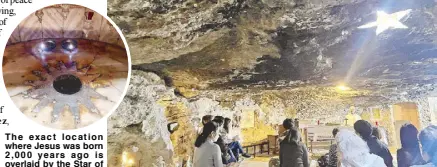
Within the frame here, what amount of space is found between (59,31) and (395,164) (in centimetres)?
133

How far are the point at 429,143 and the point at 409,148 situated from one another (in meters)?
0.08

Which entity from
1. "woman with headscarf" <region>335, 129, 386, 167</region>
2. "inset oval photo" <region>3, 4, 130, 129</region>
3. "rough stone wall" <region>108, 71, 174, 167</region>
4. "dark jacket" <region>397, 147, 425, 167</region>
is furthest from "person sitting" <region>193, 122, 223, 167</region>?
"dark jacket" <region>397, 147, 425, 167</region>

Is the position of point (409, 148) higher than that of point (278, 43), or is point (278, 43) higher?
point (278, 43)

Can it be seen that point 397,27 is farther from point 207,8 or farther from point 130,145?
point 130,145

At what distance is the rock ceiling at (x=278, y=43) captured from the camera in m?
1.53

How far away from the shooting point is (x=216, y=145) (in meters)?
1.57

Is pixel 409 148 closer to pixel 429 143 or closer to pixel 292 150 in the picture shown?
pixel 429 143

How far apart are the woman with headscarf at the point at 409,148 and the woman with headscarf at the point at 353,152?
78mm

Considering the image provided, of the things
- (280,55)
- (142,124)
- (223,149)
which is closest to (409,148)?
(280,55)

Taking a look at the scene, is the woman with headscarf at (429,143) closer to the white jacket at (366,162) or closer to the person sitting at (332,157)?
the white jacket at (366,162)

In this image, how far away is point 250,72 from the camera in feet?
5.20

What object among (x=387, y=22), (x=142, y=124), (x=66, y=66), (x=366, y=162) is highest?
(x=387, y=22)

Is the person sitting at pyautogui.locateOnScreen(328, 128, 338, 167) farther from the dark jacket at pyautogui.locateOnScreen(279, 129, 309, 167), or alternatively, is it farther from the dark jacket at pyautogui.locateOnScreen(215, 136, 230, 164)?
the dark jacket at pyautogui.locateOnScreen(215, 136, 230, 164)

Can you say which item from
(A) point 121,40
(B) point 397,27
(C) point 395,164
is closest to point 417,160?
(C) point 395,164
